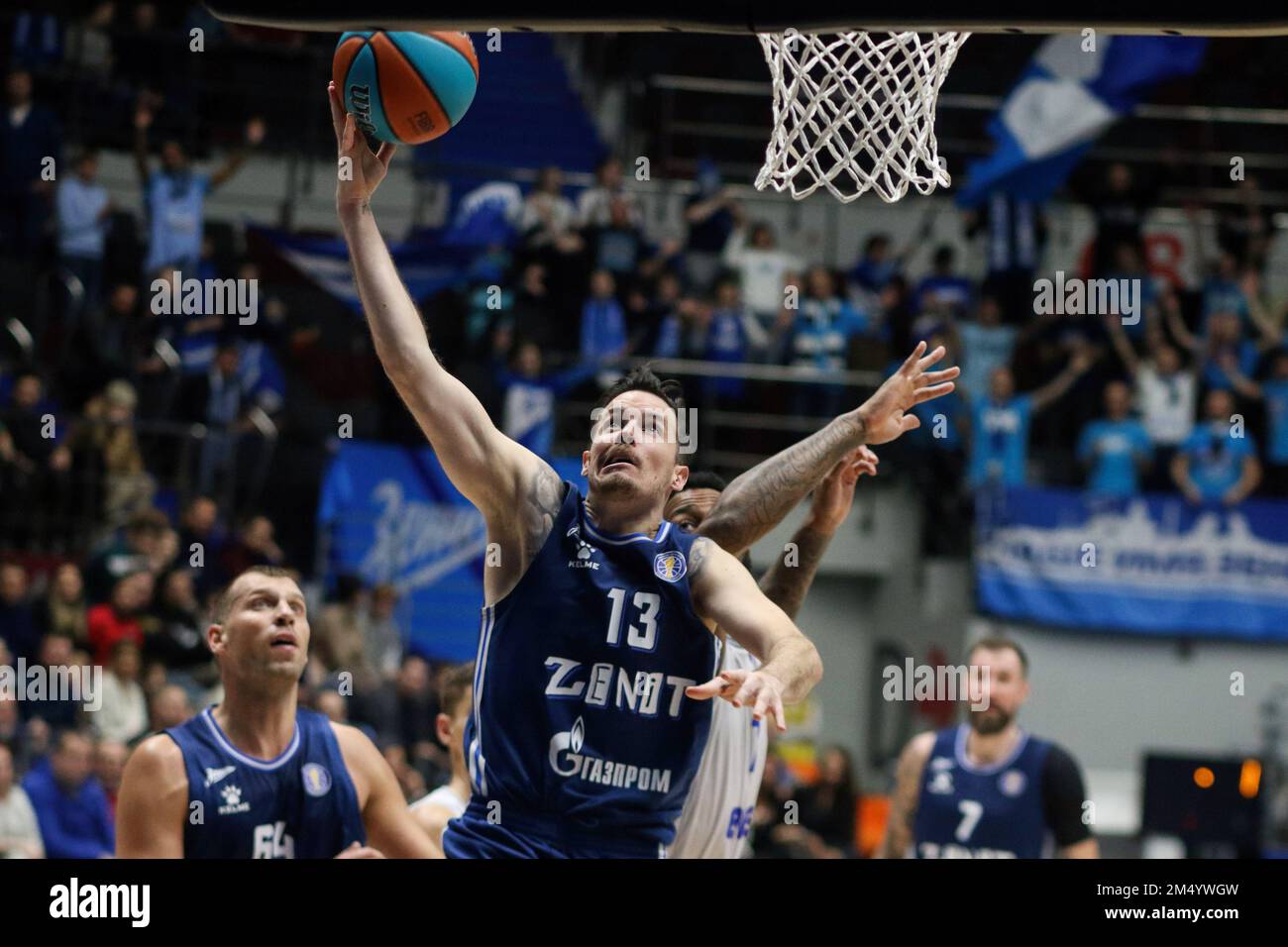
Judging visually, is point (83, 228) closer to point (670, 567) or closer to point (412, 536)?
point (412, 536)

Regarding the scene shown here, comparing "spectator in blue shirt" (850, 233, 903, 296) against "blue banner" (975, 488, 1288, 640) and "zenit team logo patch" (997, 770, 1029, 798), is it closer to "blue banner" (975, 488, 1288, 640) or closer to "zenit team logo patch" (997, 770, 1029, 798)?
"blue banner" (975, 488, 1288, 640)

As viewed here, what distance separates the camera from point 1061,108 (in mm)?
13750

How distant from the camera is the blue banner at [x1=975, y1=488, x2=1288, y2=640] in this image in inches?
491

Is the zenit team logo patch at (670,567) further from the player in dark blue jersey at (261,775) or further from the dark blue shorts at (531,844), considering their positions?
the player in dark blue jersey at (261,775)

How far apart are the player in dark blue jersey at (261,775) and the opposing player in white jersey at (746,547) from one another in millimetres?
788

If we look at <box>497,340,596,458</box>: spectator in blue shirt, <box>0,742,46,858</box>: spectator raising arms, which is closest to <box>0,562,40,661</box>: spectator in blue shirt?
<box>0,742,46,858</box>: spectator raising arms

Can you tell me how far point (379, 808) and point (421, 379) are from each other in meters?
1.55

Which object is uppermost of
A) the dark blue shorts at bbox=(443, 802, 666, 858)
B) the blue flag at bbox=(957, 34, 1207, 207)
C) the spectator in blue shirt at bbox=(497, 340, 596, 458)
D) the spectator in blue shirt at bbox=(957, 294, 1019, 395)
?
the blue flag at bbox=(957, 34, 1207, 207)

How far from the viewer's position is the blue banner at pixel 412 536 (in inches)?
464

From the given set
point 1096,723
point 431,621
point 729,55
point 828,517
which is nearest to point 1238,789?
point 1096,723

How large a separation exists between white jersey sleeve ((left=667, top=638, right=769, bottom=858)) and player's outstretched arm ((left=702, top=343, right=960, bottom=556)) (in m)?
0.39

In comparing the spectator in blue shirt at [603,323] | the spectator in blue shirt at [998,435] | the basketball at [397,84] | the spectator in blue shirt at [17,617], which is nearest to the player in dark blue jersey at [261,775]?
the basketball at [397,84]
